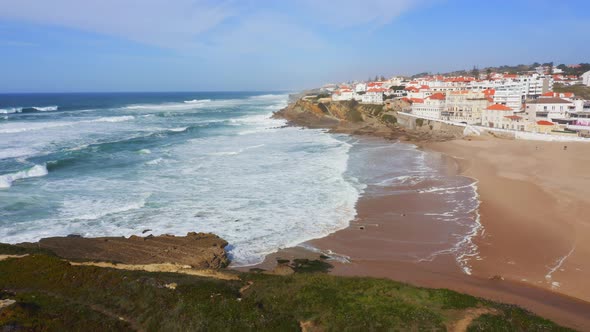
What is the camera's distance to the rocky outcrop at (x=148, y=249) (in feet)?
49.5

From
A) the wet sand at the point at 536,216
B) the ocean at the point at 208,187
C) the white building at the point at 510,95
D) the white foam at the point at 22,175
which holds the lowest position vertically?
the wet sand at the point at 536,216

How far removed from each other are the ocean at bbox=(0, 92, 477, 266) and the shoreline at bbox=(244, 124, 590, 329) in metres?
0.81

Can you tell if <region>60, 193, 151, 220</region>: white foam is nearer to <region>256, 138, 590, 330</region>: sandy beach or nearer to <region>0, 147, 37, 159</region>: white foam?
<region>256, 138, 590, 330</region>: sandy beach

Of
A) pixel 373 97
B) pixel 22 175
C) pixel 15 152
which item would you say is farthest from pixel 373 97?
pixel 22 175

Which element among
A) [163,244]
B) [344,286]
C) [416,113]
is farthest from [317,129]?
[344,286]

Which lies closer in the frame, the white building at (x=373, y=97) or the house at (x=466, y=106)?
the house at (x=466, y=106)

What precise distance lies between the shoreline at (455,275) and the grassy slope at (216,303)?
6.86ft

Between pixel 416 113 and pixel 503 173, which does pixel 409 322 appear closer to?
pixel 503 173

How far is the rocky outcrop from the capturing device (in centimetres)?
Result: 1509

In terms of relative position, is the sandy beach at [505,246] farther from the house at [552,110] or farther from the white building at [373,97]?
the white building at [373,97]

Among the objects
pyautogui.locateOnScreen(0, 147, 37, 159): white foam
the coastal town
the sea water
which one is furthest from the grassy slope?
the coastal town

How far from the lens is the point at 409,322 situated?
32.2 ft

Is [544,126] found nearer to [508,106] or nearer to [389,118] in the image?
[508,106]

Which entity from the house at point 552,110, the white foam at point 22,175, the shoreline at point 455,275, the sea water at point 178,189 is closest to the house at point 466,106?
the house at point 552,110
